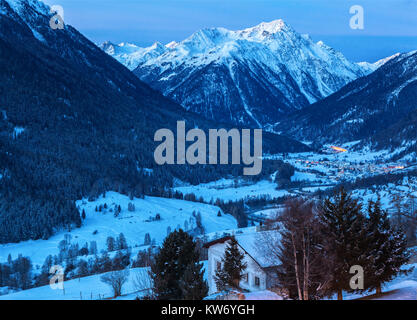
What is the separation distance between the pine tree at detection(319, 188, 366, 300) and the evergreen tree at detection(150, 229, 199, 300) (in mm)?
10714

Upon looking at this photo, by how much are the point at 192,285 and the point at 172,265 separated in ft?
15.6

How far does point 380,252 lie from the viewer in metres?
25.0

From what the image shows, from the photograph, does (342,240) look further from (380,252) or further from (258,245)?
(258,245)

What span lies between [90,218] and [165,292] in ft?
277

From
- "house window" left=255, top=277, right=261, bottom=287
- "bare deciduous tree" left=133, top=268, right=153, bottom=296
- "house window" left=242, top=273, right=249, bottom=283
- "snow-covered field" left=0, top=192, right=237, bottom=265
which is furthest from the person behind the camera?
"snow-covered field" left=0, top=192, right=237, bottom=265

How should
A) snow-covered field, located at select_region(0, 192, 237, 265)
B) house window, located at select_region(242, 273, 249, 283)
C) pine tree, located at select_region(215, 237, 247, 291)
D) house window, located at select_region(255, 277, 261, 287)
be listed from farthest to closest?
snow-covered field, located at select_region(0, 192, 237, 265) < house window, located at select_region(242, 273, 249, 283) < pine tree, located at select_region(215, 237, 247, 291) < house window, located at select_region(255, 277, 261, 287)

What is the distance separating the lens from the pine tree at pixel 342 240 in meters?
23.7

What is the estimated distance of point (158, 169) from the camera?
181625 mm

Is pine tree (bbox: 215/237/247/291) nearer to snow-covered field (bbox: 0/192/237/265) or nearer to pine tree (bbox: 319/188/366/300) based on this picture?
pine tree (bbox: 319/188/366/300)

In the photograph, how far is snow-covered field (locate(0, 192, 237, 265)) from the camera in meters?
89.6

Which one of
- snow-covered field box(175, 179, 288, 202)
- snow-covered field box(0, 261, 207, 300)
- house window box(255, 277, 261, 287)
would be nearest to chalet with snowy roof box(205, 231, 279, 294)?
house window box(255, 277, 261, 287)

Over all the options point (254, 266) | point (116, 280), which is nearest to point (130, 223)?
point (116, 280)

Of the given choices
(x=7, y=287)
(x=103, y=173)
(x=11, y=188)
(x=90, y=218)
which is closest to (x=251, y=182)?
(x=103, y=173)
